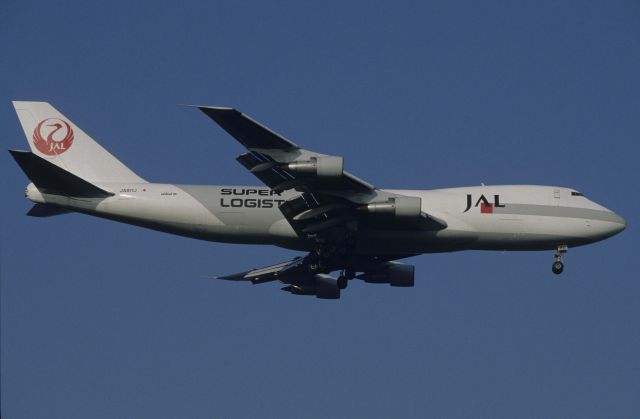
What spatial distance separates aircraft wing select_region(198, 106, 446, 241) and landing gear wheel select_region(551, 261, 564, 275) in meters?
6.52

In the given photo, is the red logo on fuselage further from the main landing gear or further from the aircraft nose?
the aircraft nose

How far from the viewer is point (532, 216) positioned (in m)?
53.3

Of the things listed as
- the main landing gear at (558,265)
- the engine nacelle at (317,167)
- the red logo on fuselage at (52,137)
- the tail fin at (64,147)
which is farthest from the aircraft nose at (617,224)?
the red logo on fuselage at (52,137)

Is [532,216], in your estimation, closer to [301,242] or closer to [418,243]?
[418,243]

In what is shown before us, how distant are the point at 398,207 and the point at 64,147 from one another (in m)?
17.3

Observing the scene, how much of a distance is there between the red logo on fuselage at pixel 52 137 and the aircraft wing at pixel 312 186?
1193 cm

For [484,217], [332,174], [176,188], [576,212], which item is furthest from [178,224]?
[576,212]

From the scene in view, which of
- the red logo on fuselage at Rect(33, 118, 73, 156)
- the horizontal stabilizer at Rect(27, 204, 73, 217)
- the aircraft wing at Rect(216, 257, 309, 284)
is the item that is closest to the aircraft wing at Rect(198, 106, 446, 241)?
the aircraft wing at Rect(216, 257, 309, 284)

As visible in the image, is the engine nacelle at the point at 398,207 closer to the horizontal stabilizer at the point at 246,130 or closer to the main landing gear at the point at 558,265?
the horizontal stabilizer at the point at 246,130

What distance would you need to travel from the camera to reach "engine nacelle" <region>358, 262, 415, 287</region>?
187ft

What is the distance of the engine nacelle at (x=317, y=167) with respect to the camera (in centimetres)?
4650

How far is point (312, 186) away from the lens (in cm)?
4847

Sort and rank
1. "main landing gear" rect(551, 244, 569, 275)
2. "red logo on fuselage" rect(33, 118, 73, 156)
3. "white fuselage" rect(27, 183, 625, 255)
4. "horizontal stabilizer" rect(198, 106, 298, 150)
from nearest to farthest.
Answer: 1. "horizontal stabilizer" rect(198, 106, 298, 150)
2. "white fuselage" rect(27, 183, 625, 255)
3. "main landing gear" rect(551, 244, 569, 275)
4. "red logo on fuselage" rect(33, 118, 73, 156)

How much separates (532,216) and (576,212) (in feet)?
7.80
